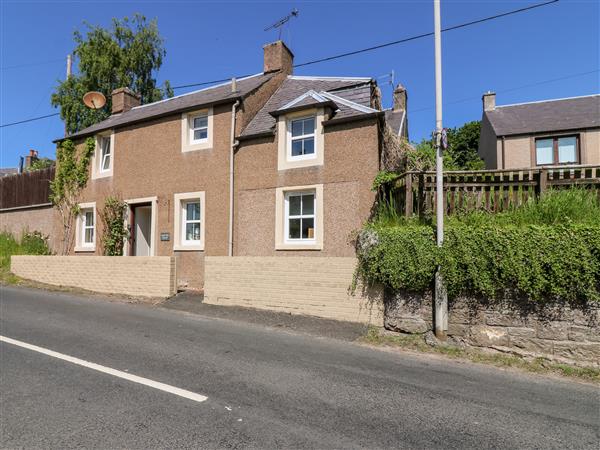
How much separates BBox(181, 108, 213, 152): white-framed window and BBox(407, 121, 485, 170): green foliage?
7.21 metres

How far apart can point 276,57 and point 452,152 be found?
1408 cm

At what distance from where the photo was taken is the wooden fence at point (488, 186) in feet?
25.1

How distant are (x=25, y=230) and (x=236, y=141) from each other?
45.1 ft

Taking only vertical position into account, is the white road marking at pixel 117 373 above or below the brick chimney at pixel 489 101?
below

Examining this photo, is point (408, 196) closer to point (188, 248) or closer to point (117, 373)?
point (117, 373)

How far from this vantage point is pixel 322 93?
12.6 metres

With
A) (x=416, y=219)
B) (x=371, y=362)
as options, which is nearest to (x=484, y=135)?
(x=416, y=219)

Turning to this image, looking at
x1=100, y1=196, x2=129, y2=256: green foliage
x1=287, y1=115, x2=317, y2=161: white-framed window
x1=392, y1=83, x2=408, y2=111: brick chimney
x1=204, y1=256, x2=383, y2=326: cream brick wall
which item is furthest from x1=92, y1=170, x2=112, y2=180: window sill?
x1=392, y1=83, x2=408, y2=111: brick chimney

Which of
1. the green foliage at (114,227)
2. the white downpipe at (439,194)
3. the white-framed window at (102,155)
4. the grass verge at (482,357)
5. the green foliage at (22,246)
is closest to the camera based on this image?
the grass verge at (482,357)

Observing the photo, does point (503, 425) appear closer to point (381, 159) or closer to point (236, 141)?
point (381, 159)

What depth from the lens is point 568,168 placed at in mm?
8109

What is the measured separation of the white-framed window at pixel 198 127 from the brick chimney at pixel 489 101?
21384 millimetres

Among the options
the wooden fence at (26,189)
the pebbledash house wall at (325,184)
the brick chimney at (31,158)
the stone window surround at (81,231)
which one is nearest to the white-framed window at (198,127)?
the pebbledash house wall at (325,184)

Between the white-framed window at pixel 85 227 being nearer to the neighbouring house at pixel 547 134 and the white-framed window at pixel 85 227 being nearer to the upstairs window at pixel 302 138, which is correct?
the upstairs window at pixel 302 138
